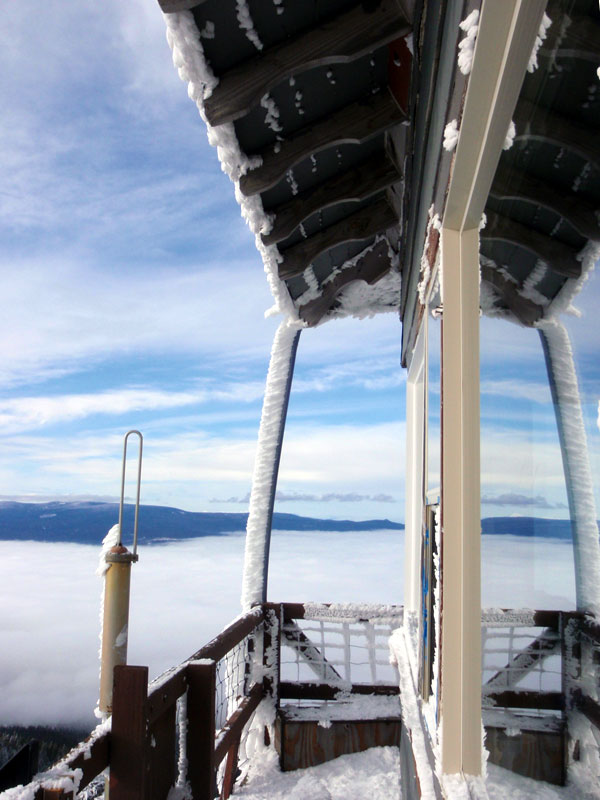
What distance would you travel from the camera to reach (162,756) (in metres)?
1.74

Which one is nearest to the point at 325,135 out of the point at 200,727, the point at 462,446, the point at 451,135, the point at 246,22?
the point at 246,22

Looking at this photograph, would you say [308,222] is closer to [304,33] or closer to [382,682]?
[304,33]

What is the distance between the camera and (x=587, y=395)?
1.82 ft

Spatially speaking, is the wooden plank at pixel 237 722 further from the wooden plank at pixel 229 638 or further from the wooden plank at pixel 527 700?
the wooden plank at pixel 527 700

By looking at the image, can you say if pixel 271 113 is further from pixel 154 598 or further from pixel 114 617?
pixel 154 598

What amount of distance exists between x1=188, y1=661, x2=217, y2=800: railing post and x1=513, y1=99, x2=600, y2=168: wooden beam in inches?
68.7

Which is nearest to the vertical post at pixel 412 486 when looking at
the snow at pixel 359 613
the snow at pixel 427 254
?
the snow at pixel 359 613

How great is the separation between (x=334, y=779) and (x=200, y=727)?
1695mm

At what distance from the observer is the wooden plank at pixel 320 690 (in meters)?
3.78

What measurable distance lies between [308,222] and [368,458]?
15588 millimetres

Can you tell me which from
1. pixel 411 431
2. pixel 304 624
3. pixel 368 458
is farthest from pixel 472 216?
pixel 368 458

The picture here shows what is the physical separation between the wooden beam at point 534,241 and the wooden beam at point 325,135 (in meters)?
1.05

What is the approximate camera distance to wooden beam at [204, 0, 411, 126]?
1677mm

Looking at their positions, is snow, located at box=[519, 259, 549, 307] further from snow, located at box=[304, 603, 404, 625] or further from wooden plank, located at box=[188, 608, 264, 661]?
snow, located at box=[304, 603, 404, 625]
